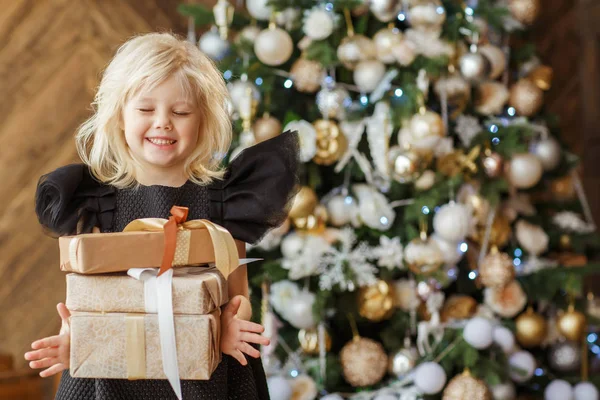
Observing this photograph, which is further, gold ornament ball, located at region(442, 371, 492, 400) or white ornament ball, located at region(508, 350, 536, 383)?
white ornament ball, located at region(508, 350, 536, 383)

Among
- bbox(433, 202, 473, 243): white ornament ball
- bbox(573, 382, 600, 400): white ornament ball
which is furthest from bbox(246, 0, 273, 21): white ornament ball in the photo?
bbox(573, 382, 600, 400): white ornament ball

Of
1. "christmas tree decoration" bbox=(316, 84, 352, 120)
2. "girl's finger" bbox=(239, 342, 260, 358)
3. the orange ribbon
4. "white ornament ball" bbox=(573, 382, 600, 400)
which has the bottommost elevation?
"white ornament ball" bbox=(573, 382, 600, 400)

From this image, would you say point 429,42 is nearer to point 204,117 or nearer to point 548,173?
point 548,173

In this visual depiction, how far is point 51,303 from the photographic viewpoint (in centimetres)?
279

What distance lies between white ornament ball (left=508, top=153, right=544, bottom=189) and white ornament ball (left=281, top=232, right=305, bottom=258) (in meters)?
0.72

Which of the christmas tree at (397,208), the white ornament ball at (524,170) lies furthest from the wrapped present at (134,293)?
the white ornament ball at (524,170)

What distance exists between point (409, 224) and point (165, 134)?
3.99 feet

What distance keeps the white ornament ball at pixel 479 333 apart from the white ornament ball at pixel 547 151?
2.09 feet

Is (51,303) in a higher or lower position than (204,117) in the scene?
lower

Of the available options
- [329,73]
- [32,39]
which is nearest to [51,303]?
[32,39]

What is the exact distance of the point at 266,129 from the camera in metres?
2.31

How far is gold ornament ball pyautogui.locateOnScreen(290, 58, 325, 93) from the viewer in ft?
7.63

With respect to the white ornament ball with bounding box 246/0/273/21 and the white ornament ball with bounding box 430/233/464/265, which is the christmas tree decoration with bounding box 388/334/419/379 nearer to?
the white ornament ball with bounding box 430/233/464/265

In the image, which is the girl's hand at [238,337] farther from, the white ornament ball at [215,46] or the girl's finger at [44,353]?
the white ornament ball at [215,46]
